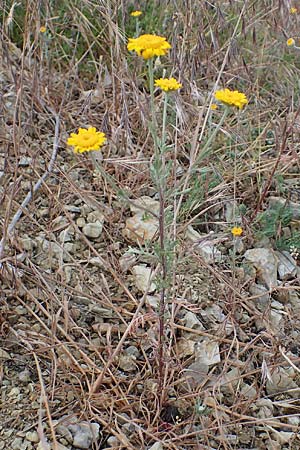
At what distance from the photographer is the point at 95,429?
1.20m

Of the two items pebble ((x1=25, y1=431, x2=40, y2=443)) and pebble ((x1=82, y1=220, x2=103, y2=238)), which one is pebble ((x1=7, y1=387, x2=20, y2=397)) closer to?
pebble ((x1=25, y1=431, x2=40, y2=443))

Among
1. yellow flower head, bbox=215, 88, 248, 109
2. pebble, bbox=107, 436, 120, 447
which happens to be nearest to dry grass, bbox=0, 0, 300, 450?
pebble, bbox=107, 436, 120, 447

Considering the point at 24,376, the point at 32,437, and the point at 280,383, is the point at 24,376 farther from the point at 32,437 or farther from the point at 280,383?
the point at 280,383

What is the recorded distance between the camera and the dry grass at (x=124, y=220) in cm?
124

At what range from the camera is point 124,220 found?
5.38 feet

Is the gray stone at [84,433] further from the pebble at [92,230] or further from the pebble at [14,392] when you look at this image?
the pebble at [92,230]

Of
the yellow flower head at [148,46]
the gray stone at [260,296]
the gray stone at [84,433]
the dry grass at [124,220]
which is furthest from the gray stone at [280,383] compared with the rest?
the yellow flower head at [148,46]

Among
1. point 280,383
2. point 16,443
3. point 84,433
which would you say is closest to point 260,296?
point 280,383

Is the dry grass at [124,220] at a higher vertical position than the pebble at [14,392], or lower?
higher

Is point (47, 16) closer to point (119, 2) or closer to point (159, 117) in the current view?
point (119, 2)

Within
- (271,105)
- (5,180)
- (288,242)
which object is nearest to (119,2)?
(271,105)

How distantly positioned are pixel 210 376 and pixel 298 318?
291 millimetres

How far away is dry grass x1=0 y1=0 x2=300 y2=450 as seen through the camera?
124 centimetres

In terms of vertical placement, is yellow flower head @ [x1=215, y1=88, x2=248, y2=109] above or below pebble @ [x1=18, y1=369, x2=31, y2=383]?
above
